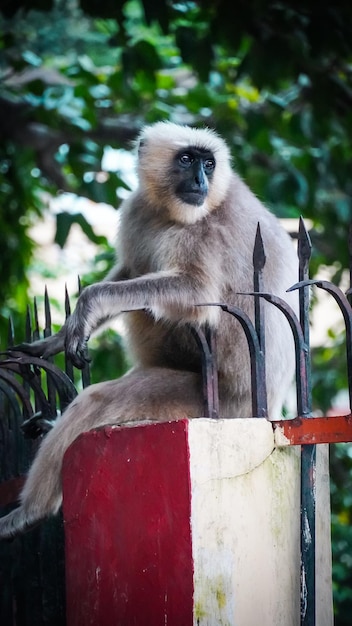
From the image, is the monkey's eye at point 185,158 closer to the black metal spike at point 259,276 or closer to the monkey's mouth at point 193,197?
the monkey's mouth at point 193,197

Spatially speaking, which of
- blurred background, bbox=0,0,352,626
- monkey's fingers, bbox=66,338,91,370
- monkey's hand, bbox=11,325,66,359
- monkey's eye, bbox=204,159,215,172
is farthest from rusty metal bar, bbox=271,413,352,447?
blurred background, bbox=0,0,352,626

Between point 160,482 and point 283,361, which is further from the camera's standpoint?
point 283,361

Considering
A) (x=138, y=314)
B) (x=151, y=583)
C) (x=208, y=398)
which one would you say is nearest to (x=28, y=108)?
(x=138, y=314)

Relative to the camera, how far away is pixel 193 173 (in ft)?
12.2

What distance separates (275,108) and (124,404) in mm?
3522

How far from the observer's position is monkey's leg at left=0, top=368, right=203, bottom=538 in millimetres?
3057

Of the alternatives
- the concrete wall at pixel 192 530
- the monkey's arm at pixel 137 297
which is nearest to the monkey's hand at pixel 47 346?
the monkey's arm at pixel 137 297

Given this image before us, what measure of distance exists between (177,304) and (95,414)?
47 cm

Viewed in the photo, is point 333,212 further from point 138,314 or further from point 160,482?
point 160,482

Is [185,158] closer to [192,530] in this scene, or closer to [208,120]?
[192,530]

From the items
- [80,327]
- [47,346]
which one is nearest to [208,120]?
[47,346]

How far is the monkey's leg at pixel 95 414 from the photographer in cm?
306

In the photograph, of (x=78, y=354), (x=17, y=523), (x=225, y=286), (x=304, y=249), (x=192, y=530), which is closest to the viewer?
(x=192, y=530)

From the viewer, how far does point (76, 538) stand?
2.62 meters
